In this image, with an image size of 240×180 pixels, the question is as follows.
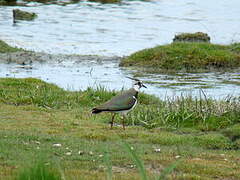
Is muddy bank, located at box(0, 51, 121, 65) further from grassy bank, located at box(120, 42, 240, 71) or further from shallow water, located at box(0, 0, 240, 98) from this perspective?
grassy bank, located at box(120, 42, 240, 71)

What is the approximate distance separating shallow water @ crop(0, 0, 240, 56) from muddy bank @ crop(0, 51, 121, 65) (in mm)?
1244

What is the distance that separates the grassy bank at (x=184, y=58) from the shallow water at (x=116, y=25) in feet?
8.84

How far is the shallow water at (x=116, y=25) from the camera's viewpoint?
25.2 m

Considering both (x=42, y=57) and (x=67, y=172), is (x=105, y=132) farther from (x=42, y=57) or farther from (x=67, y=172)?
(x=42, y=57)

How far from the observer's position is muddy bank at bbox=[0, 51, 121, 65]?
20519 millimetres

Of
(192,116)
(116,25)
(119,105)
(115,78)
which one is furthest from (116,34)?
(119,105)

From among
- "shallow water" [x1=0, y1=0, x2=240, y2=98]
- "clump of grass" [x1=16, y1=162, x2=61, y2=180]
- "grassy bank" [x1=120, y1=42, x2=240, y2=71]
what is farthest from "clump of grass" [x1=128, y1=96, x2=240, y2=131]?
"grassy bank" [x1=120, y1=42, x2=240, y2=71]

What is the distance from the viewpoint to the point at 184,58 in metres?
20.6

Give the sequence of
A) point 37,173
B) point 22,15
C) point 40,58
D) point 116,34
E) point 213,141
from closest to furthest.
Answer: point 37,173 < point 213,141 < point 40,58 < point 116,34 < point 22,15

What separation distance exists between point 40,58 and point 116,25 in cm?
978

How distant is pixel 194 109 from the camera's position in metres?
11.2

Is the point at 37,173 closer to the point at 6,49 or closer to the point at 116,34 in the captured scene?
the point at 6,49

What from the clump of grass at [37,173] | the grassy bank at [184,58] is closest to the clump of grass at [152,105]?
the clump of grass at [37,173]

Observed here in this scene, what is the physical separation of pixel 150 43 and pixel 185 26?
219 inches
